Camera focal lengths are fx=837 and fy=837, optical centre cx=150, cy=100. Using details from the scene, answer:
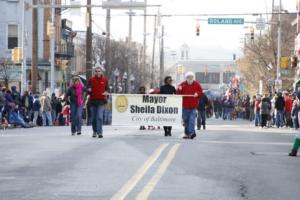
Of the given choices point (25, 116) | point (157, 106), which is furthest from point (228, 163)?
point (25, 116)

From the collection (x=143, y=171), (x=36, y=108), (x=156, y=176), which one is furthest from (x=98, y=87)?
(x=36, y=108)

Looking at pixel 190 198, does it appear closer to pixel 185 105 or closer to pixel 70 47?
pixel 185 105

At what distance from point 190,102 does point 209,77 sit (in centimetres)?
15281

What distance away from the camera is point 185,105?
72.7 ft

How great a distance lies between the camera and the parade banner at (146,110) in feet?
81.3

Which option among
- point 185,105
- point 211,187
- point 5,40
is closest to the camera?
point 211,187

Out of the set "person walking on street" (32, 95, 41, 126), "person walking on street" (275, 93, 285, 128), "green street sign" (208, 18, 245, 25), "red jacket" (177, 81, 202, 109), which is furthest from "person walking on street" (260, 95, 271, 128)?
"red jacket" (177, 81, 202, 109)

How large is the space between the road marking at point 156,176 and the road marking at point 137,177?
193 mm

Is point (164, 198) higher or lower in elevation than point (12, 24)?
lower

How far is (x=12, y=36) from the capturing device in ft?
181

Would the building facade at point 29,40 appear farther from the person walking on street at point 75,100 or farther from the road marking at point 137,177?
the road marking at point 137,177

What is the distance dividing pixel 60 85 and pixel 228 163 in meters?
50.7

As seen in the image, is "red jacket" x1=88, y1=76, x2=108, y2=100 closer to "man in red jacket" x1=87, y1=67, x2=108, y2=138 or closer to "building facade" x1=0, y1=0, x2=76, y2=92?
"man in red jacket" x1=87, y1=67, x2=108, y2=138

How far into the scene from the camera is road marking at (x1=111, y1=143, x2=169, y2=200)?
1100 cm
